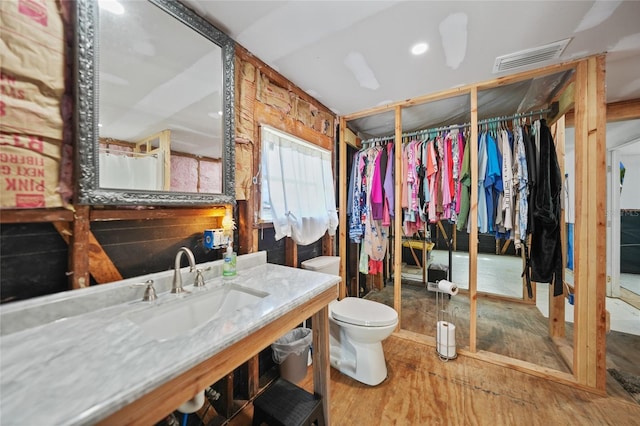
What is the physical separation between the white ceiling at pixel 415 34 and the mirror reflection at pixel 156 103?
0.26 m

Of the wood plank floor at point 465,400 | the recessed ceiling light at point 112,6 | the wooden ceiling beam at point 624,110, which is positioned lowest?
the wood plank floor at point 465,400

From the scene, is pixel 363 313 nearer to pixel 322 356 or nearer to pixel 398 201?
pixel 322 356

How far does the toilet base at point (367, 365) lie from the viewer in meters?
1.64

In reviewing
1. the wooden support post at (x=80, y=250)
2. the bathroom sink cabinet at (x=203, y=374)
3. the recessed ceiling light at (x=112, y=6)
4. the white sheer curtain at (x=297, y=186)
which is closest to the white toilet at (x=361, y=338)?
the bathroom sink cabinet at (x=203, y=374)

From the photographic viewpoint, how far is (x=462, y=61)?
63.2 inches

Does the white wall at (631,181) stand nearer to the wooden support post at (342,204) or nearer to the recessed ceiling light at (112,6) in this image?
the wooden support post at (342,204)

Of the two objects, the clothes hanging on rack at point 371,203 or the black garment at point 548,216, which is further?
the clothes hanging on rack at point 371,203

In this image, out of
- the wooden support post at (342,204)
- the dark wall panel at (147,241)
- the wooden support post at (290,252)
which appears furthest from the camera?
the wooden support post at (342,204)

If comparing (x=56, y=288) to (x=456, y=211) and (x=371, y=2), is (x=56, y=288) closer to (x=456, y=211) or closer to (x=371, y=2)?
(x=371, y=2)

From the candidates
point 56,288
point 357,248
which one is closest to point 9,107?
point 56,288

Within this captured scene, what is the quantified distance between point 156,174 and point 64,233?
398 millimetres

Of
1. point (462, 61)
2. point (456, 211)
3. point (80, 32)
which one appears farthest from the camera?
point (456, 211)

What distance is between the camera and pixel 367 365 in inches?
64.9

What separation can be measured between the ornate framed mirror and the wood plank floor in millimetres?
1400
